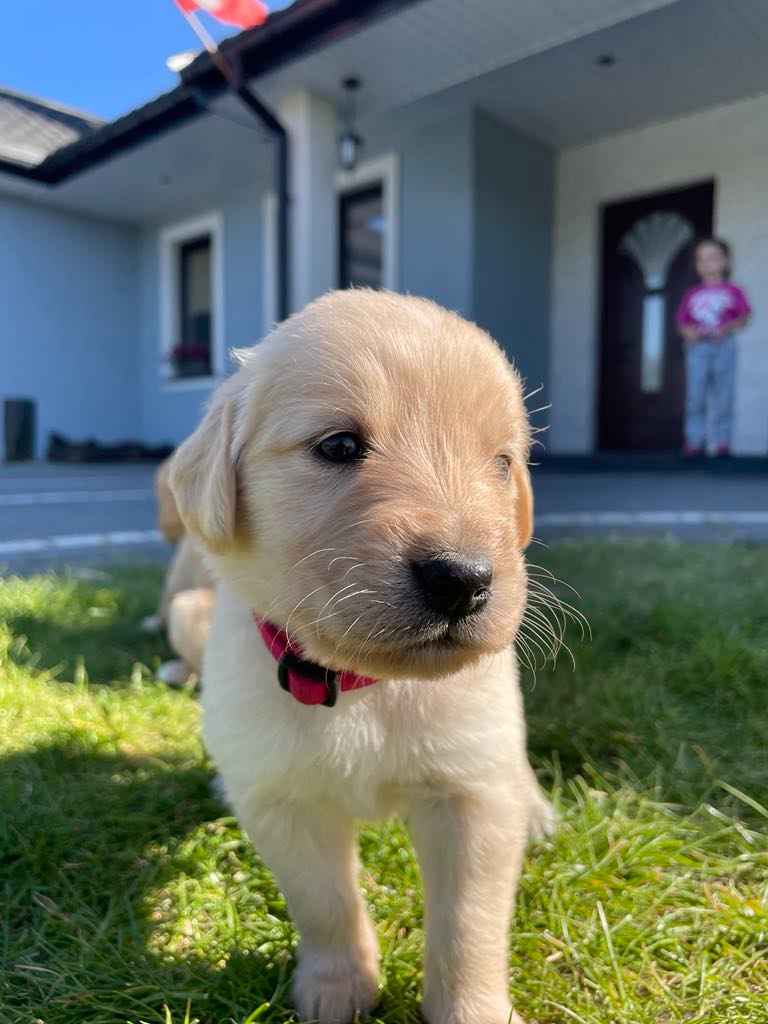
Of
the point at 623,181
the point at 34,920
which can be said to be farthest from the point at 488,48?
the point at 34,920

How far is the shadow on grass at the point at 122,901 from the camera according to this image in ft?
4.13

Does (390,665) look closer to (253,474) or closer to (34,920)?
(253,474)

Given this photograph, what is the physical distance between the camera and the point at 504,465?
1.39 meters

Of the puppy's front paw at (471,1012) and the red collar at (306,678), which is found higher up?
the red collar at (306,678)

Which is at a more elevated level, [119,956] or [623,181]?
[623,181]

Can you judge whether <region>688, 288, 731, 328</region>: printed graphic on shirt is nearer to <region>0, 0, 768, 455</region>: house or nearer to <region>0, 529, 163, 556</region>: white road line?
<region>0, 0, 768, 455</region>: house

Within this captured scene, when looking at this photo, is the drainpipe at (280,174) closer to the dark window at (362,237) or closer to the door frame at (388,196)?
the door frame at (388,196)

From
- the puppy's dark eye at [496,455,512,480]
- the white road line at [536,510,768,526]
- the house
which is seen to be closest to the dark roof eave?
the house

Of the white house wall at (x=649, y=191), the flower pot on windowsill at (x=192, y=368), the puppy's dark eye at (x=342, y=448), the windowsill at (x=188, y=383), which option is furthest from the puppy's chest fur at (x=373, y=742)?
the flower pot on windowsill at (x=192, y=368)

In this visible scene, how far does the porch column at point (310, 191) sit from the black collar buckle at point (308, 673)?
22.3 ft

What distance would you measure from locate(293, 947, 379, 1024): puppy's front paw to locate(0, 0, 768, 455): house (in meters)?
3.22

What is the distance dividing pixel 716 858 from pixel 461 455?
104 centimetres

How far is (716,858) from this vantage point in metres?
1.58

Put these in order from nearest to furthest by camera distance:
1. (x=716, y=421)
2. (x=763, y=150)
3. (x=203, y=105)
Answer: (x=763, y=150), (x=203, y=105), (x=716, y=421)
